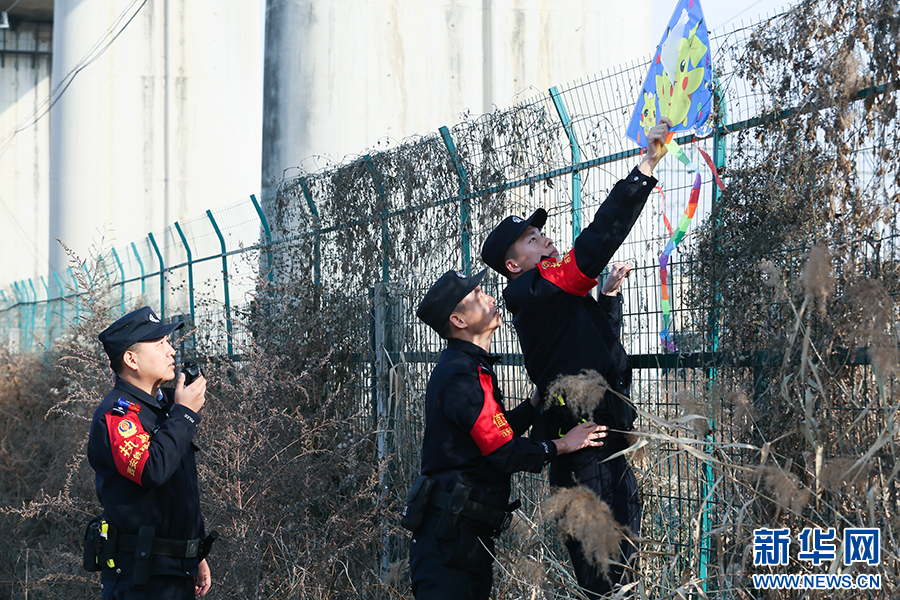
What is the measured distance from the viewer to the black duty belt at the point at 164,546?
3.91 meters

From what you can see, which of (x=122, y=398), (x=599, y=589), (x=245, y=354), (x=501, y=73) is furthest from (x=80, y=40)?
(x=599, y=589)

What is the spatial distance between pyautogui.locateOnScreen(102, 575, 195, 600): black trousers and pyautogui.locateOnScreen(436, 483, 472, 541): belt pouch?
3.90 ft

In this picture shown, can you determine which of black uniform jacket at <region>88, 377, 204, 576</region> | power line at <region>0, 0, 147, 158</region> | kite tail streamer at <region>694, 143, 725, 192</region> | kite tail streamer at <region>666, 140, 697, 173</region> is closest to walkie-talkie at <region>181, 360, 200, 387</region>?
black uniform jacket at <region>88, 377, 204, 576</region>

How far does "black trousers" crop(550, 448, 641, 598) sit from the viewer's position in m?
3.57

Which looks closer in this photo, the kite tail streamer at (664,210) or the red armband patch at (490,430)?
the red armband patch at (490,430)

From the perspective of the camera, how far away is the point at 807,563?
3.15 metres

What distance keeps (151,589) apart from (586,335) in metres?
2.12

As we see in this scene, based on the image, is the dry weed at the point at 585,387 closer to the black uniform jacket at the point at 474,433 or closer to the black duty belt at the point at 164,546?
the black uniform jacket at the point at 474,433

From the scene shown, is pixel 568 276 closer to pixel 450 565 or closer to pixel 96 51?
pixel 450 565

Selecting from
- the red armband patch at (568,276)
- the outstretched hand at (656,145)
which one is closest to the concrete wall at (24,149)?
the red armband patch at (568,276)

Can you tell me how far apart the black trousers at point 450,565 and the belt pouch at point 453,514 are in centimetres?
4

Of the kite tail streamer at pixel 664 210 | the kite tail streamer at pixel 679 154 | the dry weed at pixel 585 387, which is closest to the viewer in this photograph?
the dry weed at pixel 585 387

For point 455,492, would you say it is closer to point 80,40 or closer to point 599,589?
point 599,589

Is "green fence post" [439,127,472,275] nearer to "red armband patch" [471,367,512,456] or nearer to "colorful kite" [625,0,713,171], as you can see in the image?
"colorful kite" [625,0,713,171]
